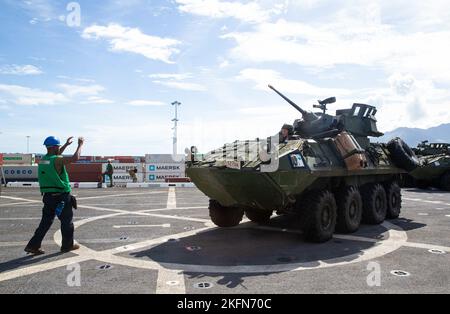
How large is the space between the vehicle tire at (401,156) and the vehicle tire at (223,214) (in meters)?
5.11

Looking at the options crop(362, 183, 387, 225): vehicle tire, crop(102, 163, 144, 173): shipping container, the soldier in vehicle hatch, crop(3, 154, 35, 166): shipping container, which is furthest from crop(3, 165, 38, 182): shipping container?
crop(362, 183, 387, 225): vehicle tire

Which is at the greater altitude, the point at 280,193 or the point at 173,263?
the point at 280,193

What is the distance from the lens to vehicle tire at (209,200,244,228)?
967cm

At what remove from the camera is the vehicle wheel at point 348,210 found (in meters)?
9.16

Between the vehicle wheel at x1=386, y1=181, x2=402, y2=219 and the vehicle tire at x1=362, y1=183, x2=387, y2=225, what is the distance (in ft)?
2.08

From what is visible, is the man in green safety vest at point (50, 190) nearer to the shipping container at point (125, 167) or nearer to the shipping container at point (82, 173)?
the shipping container at point (125, 167)

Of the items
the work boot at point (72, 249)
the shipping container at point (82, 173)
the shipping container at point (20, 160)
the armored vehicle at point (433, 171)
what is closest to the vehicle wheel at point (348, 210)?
the work boot at point (72, 249)

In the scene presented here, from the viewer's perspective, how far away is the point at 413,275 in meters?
6.08

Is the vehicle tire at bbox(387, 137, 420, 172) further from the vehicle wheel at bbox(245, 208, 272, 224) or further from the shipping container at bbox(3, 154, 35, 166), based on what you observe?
the shipping container at bbox(3, 154, 35, 166)

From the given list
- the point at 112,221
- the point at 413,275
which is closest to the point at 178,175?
the point at 112,221
